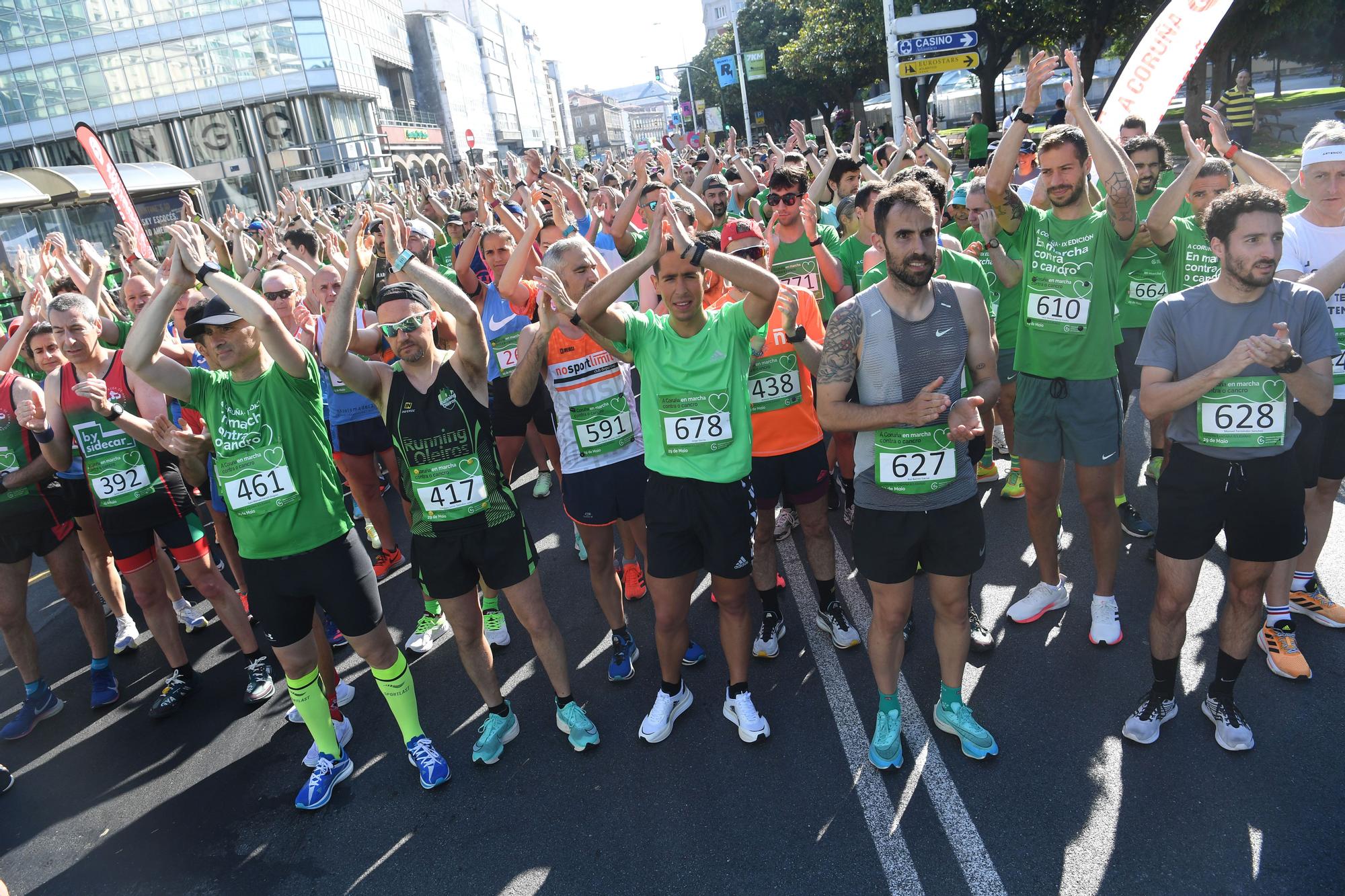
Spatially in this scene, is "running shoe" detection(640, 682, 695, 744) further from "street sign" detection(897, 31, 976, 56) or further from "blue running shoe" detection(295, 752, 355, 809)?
"street sign" detection(897, 31, 976, 56)

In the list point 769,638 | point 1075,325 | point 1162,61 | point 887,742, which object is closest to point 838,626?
point 769,638

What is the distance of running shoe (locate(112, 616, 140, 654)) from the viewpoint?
556 cm

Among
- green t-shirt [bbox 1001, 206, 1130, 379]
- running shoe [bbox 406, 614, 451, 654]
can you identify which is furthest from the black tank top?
green t-shirt [bbox 1001, 206, 1130, 379]

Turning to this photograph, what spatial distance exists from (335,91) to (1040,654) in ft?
177

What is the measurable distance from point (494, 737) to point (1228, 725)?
3.18 m

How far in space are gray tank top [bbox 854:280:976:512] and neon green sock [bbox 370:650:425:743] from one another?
7.76ft

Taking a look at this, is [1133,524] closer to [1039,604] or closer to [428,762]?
[1039,604]

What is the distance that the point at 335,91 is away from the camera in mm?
48594

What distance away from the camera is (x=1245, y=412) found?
3135mm

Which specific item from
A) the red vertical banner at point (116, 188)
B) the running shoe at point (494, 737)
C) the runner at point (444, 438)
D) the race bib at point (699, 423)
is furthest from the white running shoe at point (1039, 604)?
the red vertical banner at point (116, 188)

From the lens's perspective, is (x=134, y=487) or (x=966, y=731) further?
(x=134, y=487)

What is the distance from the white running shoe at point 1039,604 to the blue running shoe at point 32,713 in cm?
560

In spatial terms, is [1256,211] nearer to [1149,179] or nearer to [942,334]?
[942,334]

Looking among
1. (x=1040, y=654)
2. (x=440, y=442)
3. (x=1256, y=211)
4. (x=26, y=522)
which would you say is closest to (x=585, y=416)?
(x=440, y=442)
